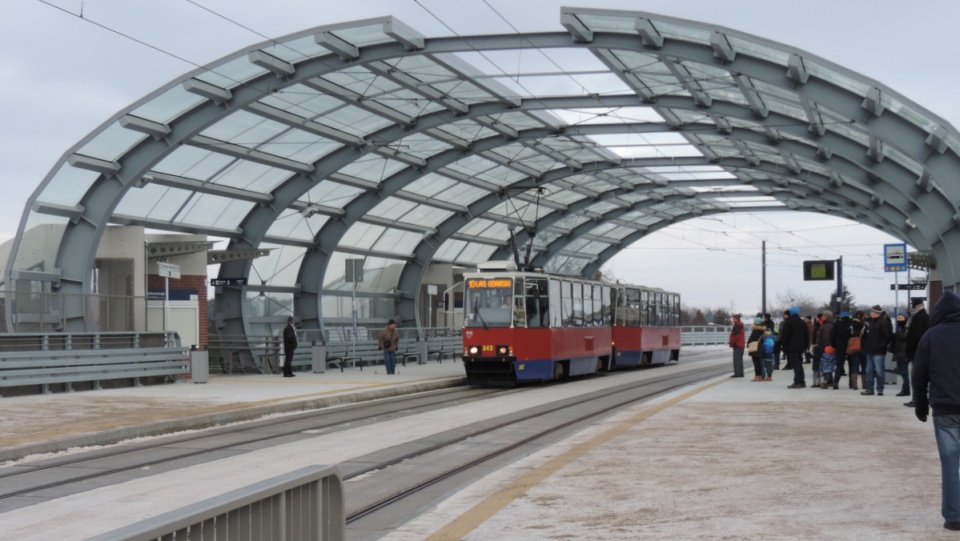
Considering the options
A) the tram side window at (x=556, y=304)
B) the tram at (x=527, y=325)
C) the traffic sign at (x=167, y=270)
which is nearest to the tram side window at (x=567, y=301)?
the tram at (x=527, y=325)

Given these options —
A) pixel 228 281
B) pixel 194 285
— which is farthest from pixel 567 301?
pixel 228 281

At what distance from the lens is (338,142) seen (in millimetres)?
33062

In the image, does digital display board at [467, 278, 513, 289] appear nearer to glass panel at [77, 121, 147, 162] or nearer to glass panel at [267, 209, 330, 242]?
glass panel at [77, 121, 147, 162]

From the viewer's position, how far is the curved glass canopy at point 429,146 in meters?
26.3

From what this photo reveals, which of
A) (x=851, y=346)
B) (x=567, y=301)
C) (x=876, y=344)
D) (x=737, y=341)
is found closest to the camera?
(x=876, y=344)

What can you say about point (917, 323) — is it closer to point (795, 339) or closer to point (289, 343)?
point (795, 339)

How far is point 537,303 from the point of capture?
27.4 meters

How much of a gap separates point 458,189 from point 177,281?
16.7m

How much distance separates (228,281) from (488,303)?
10324mm

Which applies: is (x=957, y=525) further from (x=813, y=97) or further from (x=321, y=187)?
(x=321, y=187)

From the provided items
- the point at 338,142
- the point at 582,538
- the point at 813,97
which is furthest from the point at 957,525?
the point at 338,142

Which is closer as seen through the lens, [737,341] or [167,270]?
[167,270]

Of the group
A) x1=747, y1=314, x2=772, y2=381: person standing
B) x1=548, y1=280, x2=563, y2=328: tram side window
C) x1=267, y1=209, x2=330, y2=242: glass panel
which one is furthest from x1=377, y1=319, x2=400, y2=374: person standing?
x1=747, y1=314, x2=772, y2=381: person standing

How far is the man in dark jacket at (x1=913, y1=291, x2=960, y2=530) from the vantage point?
749 centimetres
